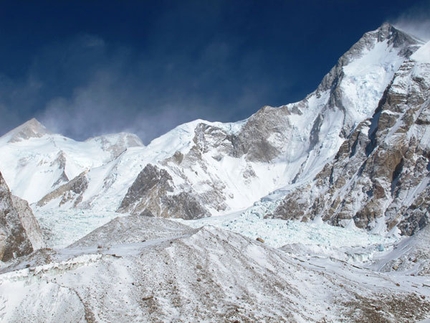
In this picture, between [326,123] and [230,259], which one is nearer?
[230,259]

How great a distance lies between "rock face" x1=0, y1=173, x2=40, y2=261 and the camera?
133ft

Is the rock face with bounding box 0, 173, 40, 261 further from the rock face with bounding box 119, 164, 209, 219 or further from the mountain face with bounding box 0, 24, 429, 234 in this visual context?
the rock face with bounding box 119, 164, 209, 219

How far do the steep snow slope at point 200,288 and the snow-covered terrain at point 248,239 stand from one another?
0.09m

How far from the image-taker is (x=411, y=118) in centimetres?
11600

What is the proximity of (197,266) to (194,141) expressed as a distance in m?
168

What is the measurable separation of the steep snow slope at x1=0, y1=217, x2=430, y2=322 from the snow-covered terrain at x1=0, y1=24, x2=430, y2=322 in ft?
0.28

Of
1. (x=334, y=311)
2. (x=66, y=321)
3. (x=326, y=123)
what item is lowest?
(x=334, y=311)

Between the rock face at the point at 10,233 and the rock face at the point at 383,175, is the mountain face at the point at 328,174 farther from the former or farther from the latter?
the rock face at the point at 10,233

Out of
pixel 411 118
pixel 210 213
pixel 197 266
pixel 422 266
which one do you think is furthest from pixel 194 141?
pixel 197 266

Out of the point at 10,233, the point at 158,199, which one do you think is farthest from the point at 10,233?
the point at 158,199

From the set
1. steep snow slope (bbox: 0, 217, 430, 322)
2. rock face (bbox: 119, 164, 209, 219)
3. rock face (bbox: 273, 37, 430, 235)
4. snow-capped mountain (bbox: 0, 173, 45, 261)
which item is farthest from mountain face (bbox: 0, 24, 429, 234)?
steep snow slope (bbox: 0, 217, 430, 322)

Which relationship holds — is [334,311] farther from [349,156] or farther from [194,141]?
[194,141]

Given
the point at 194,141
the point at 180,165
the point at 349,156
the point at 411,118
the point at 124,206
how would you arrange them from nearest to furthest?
the point at 411,118
the point at 349,156
the point at 124,206
the point at 180,165
the point at 194,141

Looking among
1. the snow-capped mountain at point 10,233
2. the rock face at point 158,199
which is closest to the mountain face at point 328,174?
the rock face at point 158,199
